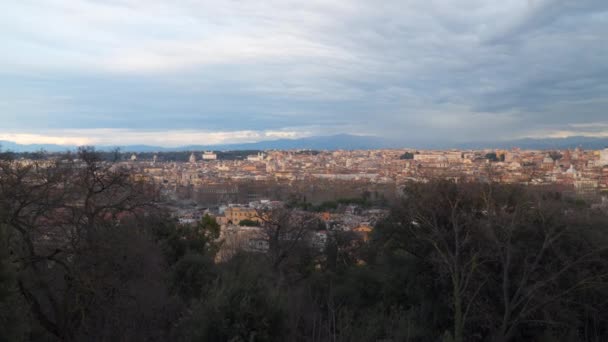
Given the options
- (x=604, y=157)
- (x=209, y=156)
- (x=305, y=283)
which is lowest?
(x=305, y=283)

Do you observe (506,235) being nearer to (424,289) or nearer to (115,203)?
(424,289)

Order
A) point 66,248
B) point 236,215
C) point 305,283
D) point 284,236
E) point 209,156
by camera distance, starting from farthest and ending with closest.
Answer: point 209,156 → point 236,215 → point 284,236 → point 305,283 → point 66,248

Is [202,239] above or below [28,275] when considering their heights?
below

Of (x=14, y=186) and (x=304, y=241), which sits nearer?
(x=14, y=186)

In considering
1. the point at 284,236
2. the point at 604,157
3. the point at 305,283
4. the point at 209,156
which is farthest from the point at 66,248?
the point at 209,156

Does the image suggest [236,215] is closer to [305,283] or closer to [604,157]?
[305,283]

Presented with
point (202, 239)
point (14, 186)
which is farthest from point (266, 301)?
point (202, 239)

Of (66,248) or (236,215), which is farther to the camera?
(236,215)

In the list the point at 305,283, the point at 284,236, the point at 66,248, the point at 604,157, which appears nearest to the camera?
the point at 66,248
